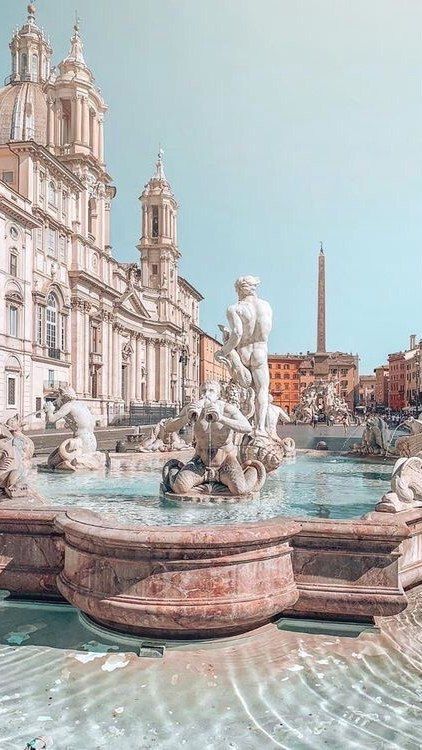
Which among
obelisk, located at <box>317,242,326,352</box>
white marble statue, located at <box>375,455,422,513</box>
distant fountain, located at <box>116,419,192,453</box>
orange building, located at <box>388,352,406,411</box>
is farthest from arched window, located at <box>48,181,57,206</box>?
orange building, located at <box>388,352,406,411</box>

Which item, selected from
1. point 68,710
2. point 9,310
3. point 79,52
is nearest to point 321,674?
point 68,710

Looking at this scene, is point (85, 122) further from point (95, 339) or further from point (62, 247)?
point (95, 339)

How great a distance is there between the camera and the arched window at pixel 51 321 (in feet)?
142

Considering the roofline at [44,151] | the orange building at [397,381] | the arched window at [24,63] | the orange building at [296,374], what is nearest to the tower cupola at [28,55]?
the arched window at [24,63]

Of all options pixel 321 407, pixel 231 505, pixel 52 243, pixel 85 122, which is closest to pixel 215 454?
pixel 231 505

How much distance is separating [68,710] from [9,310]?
3643 cm

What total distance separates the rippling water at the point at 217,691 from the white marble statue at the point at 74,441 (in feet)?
16.3

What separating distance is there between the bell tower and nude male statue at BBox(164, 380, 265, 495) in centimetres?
7219

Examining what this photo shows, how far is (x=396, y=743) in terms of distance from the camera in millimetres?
2756

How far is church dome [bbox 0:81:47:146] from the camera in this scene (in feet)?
159

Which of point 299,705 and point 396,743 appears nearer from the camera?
point 396,743

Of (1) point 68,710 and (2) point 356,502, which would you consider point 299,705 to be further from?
(2) point 356,502

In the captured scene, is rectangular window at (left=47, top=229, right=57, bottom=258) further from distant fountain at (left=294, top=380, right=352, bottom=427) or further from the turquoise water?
the turquoise water

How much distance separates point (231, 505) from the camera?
5797 millimetres
